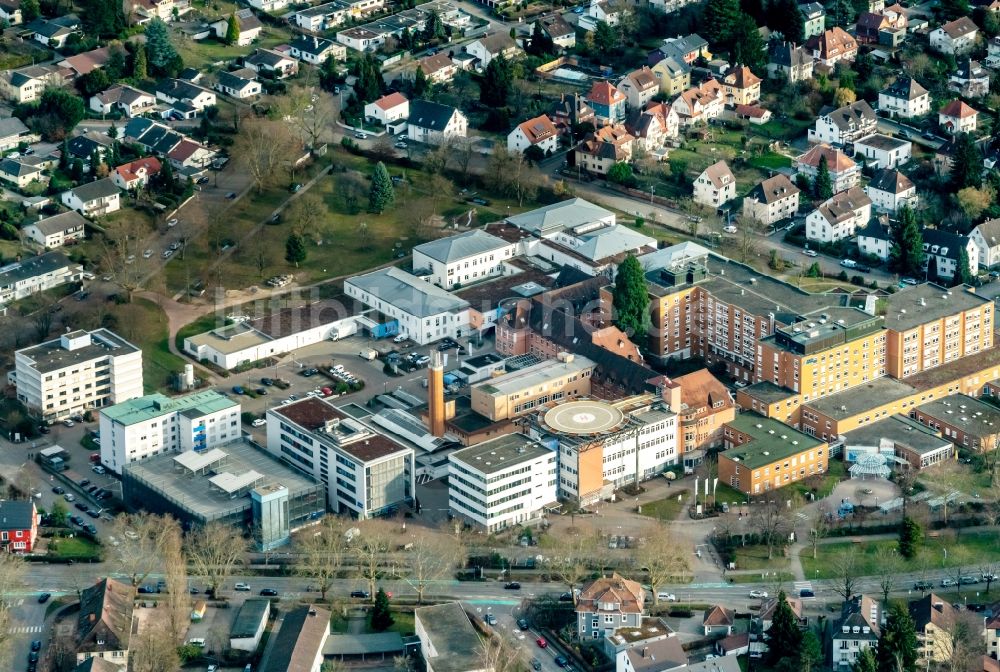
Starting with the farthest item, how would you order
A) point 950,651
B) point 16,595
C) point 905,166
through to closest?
1. point 905,166
2. point 16,595
3. point 950,651

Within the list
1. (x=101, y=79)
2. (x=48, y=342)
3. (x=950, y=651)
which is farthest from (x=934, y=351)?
(x=101, y=79)

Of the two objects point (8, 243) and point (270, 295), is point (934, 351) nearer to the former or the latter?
point (270, 295)

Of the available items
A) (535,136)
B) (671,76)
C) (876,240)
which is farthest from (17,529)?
(671,76)

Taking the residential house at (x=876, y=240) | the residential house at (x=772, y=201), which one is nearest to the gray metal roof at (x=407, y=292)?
the residential house at (x=772, y=201)

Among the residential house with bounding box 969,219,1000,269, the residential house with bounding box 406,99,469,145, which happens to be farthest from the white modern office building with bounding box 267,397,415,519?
the residential house with bounding box 969,219,1000,269

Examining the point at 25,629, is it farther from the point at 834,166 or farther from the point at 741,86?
the point at 741,86
